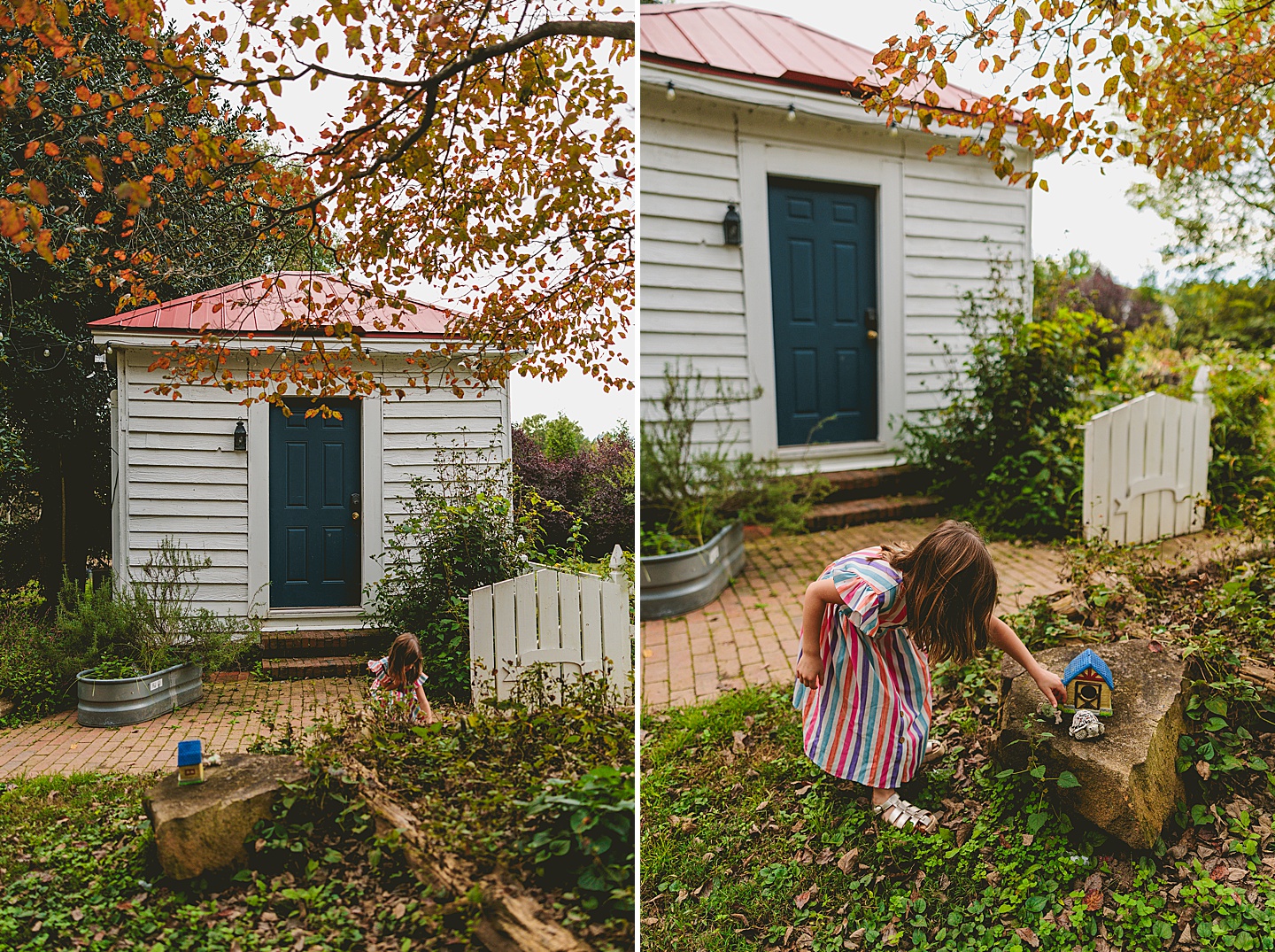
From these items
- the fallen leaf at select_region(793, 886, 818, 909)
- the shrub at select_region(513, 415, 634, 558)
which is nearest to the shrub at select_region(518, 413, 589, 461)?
the shrub at select_region(513, 415, 634, 558)

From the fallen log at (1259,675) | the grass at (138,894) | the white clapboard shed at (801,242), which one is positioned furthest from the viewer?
the white clapboard shed at (801,242)

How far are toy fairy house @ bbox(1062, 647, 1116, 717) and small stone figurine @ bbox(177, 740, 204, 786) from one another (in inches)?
78.4

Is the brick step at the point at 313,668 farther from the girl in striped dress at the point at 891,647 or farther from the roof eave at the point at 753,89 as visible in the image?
the roof eave at the point at 753,89

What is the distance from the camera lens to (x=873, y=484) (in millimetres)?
4746

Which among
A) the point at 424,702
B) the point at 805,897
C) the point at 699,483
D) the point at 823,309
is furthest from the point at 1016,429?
the point at 424,702

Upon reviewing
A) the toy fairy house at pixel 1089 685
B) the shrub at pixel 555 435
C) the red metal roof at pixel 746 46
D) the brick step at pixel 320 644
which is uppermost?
the red metal roof at pixel 746 46

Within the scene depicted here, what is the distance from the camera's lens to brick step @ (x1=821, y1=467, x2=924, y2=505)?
466cm

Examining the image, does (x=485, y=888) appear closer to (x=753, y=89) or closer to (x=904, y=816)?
(x=904, y=816)

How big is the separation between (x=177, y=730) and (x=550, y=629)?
78 cm

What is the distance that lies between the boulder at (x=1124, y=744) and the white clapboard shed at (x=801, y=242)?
2927 mm

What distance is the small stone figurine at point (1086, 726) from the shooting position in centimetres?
187

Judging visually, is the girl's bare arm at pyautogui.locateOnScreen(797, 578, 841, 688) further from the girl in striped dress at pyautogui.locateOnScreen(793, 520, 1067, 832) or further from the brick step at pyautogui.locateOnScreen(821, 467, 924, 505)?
the brick step at pyautogui.locateOnScreen(821, 467, 924, 505)

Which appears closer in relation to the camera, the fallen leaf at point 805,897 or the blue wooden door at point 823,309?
the fallen leaf at point 805,897

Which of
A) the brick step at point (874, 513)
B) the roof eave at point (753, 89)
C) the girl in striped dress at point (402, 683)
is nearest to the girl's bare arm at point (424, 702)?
the girl in striped dress at point (402, 683)
